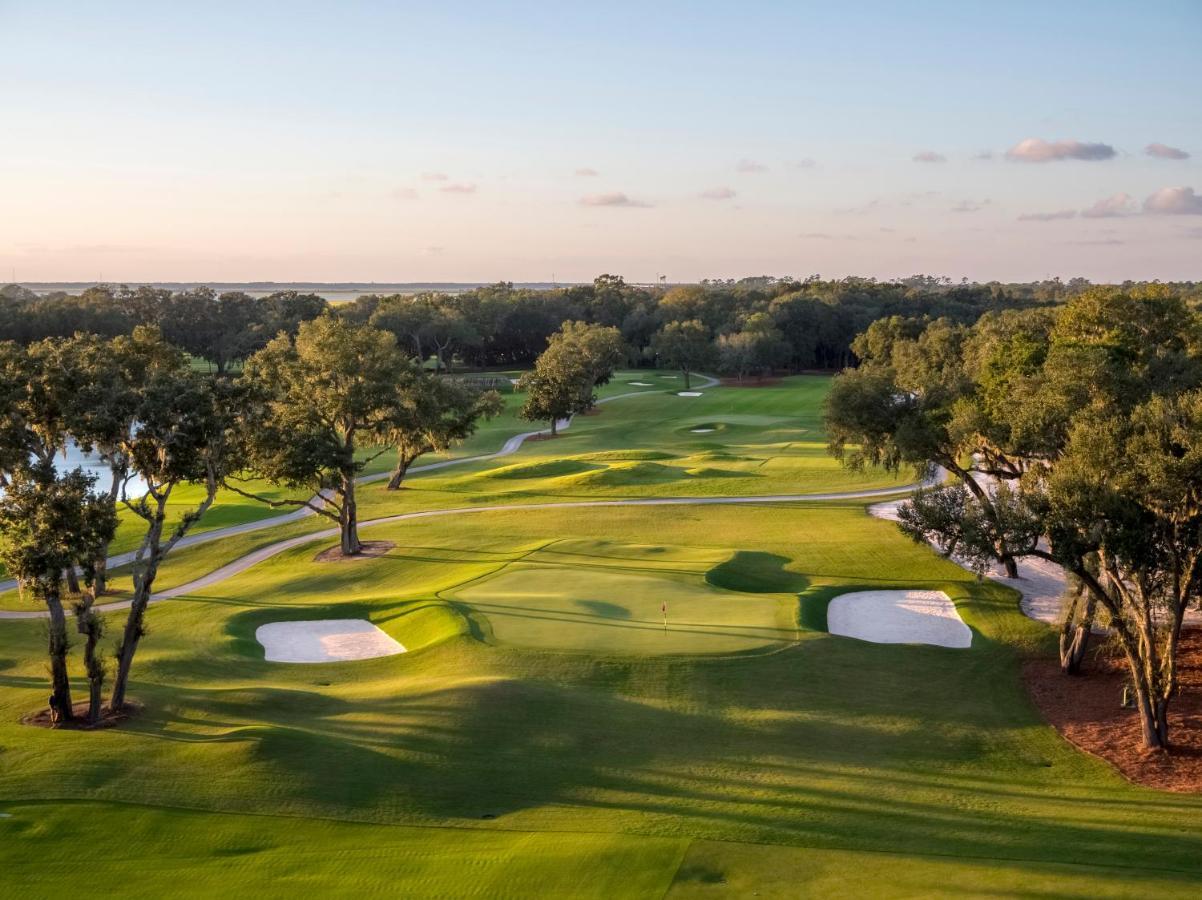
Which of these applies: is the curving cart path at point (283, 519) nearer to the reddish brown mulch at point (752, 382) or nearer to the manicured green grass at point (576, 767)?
the manicured green grass at point (576, 767)

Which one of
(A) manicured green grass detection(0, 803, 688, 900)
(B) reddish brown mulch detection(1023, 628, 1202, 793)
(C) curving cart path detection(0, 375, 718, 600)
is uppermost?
(A) manicured green grass detection(0, 803, 688, 900)

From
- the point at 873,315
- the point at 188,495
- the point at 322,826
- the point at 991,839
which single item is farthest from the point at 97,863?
the point at 873,315

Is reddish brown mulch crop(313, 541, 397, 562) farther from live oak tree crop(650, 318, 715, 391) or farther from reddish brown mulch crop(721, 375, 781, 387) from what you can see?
reddish brown mulch crop(721, 375, 781, 387)

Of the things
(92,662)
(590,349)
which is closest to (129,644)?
(92,662)

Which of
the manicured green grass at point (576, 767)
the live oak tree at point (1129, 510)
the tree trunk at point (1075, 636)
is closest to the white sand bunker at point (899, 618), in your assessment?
the manicured green grass at point (576, 767)

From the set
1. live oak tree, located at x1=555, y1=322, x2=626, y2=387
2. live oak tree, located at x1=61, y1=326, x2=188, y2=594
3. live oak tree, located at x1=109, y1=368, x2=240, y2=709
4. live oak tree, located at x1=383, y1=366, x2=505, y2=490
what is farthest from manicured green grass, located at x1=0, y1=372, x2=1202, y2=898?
live oak tree, located at x1=555, y1=322, x2=626, y2=387
